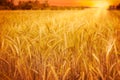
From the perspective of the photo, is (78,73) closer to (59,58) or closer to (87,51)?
(59,58)

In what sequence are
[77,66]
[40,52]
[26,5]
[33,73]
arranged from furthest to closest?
1. [26,5]
2. [40,52]
3. [77,66]
4. [33,73]

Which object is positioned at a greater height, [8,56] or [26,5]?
[8,56]

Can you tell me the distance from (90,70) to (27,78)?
0.27m

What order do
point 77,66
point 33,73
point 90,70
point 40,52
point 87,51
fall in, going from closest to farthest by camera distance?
point 90,70, point 33,73, point 77,66, point 40,52, point 87,51

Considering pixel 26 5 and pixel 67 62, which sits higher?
pixel 67 62

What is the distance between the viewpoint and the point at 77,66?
1.42 meters

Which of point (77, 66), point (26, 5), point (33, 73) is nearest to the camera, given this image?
point (33, 73)

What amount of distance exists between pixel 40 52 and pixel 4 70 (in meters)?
0.21

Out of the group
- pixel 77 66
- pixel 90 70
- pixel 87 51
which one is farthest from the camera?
pixel 87 51

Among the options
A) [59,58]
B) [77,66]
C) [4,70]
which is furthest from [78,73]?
[4,70]

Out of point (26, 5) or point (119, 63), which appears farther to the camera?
point (26, 5)

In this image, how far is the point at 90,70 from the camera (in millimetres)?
1203

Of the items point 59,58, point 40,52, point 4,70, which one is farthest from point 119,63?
point 4,70

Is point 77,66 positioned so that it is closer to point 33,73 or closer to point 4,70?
point 33,73
